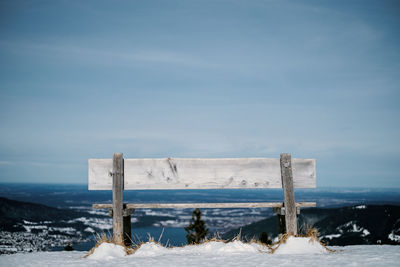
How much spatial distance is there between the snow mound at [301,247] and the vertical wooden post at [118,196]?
297cm

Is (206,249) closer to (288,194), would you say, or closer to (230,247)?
(230,247)

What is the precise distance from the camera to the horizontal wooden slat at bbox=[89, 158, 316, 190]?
26.3 feet

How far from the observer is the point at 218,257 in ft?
22.0

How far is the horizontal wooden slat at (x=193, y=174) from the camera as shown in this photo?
316 inches

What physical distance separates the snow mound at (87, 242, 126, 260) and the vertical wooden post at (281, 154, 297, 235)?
317 cm

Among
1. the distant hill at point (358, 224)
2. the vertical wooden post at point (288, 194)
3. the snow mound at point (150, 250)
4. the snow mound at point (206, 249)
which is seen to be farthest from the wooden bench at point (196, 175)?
the distant hill at point (358, 224)

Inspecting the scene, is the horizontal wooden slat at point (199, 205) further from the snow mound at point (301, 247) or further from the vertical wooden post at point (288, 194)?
the snow mound at point (301, 247)

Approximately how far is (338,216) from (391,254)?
162217 mm

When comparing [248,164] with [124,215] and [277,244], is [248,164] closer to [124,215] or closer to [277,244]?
[277,244]

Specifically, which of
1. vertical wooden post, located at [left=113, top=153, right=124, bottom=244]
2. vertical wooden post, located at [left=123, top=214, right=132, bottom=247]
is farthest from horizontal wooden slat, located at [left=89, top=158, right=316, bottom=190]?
vertical wooden post, located at [left=123, top=214, right=132, bottom=247]

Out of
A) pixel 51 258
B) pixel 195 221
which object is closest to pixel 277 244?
pixel 51 258

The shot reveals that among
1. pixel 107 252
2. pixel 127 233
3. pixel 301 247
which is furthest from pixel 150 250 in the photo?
pixel 301 247

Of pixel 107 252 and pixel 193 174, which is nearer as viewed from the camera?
pixel 107 252

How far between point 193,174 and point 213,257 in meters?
1.87
